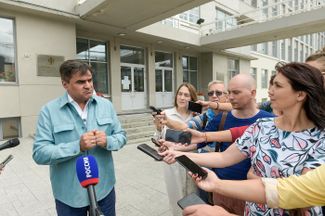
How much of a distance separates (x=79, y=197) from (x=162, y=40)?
11.2 m

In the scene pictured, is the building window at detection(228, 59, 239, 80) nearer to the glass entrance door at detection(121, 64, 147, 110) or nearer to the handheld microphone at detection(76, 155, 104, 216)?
the glass entrance door at detection(121, 64, 147, 110)

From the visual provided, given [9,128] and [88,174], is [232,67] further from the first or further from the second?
[88,174]

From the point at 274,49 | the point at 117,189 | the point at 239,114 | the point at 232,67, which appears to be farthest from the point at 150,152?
the point at 274,49

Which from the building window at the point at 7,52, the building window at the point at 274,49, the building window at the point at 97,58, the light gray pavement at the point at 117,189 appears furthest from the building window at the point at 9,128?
the building window at the point at 274,49

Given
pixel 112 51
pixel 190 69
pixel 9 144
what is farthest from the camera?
pixel 190 69

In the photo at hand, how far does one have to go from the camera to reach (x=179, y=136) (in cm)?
184

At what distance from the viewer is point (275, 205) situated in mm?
966

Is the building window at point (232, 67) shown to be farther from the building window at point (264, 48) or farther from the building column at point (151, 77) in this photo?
the building column at point (151, 77)

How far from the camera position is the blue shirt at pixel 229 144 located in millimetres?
1889

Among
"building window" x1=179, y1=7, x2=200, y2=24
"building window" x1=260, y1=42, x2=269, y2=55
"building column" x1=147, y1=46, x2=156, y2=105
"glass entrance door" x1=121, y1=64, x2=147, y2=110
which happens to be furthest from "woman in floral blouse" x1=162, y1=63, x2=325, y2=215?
"building window" x1=260, y1=42, x2=269, y2=55

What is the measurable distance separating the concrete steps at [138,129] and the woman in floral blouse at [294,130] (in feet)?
21.9

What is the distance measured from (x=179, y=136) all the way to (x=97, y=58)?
9.72 m

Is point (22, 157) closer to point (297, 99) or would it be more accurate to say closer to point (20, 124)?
point (20, 124)

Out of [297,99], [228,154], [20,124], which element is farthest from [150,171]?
[20,124]
